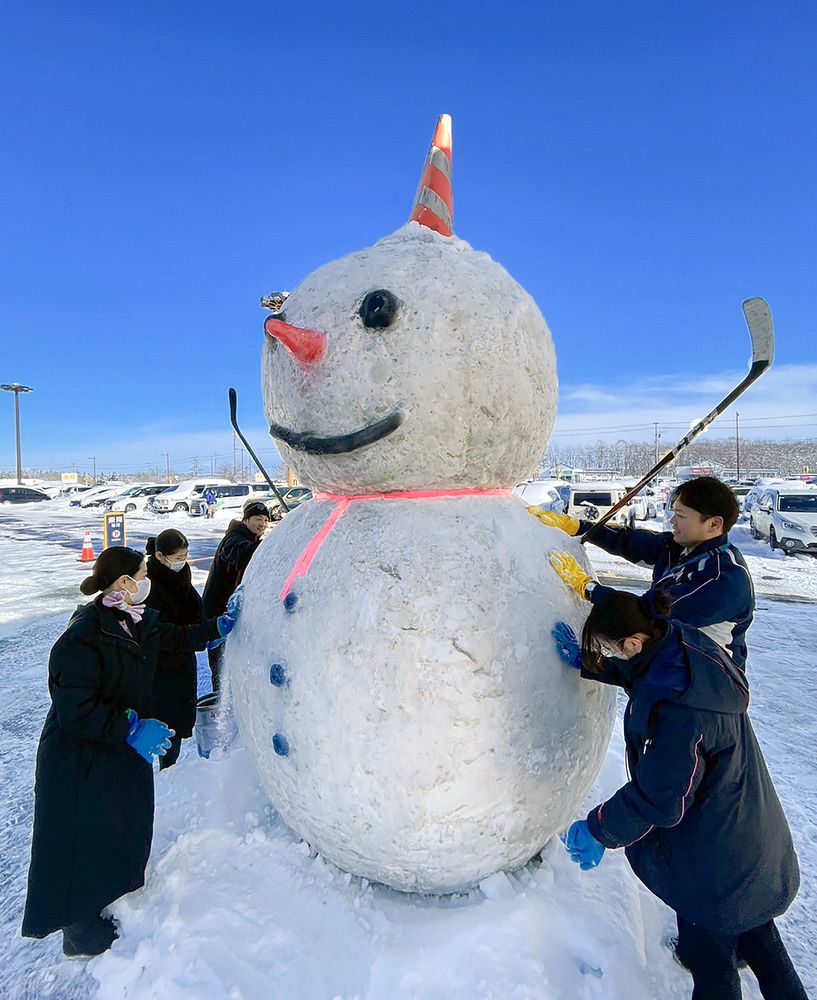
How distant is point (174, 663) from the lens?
9.91 feet

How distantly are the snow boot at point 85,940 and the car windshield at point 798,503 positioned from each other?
15238 mm

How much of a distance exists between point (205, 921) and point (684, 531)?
2.24m

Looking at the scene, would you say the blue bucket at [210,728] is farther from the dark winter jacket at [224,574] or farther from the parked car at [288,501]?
the parked car at [288,501]

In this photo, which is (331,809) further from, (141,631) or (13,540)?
(13,540)

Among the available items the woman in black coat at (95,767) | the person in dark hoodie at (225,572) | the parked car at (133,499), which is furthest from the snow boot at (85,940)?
the parked car at (133,499)

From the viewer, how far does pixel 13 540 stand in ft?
51.1

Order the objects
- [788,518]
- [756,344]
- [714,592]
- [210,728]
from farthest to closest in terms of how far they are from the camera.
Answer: [788,518], [210,728], [756,344], [714,592]

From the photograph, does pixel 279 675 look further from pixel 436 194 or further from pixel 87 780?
pixel 436 194

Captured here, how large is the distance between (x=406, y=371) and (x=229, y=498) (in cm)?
2336

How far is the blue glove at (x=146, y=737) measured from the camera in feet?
6.64

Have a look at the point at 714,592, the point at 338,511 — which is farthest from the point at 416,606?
the point at 714,592

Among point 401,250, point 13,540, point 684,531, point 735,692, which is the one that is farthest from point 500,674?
point 13,540

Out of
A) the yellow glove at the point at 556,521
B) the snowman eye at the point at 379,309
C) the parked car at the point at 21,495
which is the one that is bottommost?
the parked car at the point at 21,495

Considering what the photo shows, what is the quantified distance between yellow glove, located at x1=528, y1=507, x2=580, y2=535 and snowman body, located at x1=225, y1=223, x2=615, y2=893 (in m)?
0.20
